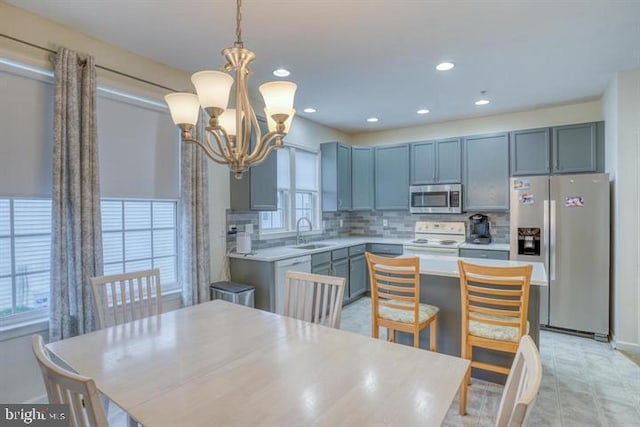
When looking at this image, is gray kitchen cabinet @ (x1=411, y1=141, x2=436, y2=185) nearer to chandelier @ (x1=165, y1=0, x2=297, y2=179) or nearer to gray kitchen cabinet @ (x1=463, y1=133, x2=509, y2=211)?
gray kitchen cabinet @ (x1=463, y1=133, x2=509, y2=211)

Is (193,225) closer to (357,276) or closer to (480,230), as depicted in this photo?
(357,276)

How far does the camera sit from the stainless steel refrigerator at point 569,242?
11.4ft

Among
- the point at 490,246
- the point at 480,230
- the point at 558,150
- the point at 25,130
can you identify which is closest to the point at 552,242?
the point at 490,246

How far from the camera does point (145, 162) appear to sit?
2.95 meters

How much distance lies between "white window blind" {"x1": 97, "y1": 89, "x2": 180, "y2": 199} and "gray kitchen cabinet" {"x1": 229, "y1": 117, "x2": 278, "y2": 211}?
0.64 meters

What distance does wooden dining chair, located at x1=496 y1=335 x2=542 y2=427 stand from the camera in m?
0.71

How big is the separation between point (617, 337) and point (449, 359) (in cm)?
306

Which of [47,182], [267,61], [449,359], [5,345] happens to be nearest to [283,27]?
[267,61]

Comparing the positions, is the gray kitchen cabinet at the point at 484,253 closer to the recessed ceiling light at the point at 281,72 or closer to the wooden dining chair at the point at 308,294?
the wooden dining chair at the point at 308,294

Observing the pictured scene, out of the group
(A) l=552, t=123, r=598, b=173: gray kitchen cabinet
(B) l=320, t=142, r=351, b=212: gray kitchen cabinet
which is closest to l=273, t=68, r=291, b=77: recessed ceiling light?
(B) l=320, t=142, r=351, b=212: gray kitchen cabinet

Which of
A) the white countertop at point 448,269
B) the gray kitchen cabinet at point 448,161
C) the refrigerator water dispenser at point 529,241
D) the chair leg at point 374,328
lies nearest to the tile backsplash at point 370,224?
the gray kitchen cabinet at point 448,161

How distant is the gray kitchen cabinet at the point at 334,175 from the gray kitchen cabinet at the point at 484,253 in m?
1.89

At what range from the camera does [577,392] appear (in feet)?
8.17

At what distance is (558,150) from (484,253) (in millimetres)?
1529
